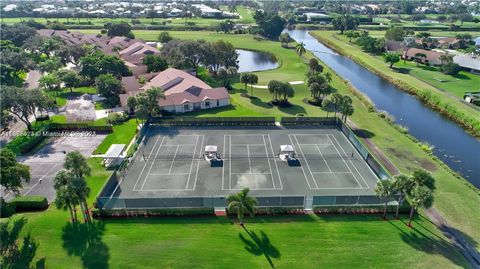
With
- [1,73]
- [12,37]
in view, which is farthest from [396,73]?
[12,37]

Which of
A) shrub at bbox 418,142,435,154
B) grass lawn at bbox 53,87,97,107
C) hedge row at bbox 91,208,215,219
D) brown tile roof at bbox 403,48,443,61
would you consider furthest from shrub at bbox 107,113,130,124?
brown tile roof at bbox 403,48,443,61

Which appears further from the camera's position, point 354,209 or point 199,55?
point 199,55

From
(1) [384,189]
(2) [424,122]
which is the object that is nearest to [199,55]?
(2) [424,122]

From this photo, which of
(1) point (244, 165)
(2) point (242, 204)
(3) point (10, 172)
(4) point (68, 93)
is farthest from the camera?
(4) point (68, 93)

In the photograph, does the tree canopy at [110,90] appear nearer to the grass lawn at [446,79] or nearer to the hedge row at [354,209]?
the hedge row at [354,209]

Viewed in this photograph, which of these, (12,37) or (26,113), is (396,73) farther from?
(12,37)

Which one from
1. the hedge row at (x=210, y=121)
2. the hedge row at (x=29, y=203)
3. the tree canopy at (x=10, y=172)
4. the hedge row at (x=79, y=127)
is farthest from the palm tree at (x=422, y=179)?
the hedge row at (x=79, y=127)

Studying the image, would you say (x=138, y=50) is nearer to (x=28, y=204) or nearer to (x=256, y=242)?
(x=28, y=204)
